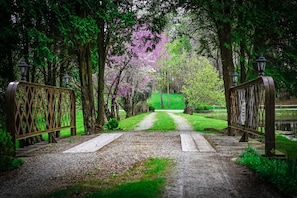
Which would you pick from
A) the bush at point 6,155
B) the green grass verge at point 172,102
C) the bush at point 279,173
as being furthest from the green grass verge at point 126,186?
the green grass verge at point 172,102

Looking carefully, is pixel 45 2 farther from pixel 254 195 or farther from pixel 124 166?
pixel 254 195

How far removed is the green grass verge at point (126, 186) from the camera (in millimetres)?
3537

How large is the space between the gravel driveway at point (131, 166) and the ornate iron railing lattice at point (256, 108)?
703 mm

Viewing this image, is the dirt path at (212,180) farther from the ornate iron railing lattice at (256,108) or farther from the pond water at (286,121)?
the pond water at (286,121)

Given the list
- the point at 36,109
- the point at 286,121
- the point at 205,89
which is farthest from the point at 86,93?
the point at 205,89

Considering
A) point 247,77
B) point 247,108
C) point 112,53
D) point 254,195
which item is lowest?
point 254,195

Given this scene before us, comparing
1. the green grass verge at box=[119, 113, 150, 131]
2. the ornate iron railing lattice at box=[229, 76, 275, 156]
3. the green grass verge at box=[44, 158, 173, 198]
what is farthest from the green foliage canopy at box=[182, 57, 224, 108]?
the green grass verge at box=[44, 158, 173, 198]

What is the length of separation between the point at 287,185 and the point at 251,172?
3.32 ft

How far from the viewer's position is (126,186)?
12.5 feet

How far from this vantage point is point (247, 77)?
1160cm

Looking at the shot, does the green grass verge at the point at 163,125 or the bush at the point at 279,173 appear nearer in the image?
the bush at the point at 279,173

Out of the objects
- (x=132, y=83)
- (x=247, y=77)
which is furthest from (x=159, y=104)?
(x=247, y=77)

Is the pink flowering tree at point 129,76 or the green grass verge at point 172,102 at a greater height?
the pink flowering tree at point 129,76

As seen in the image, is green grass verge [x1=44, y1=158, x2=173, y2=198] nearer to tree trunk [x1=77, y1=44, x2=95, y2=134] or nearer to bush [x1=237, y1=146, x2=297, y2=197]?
bush [x1=237, y1=146, x2=297, y2=197]
